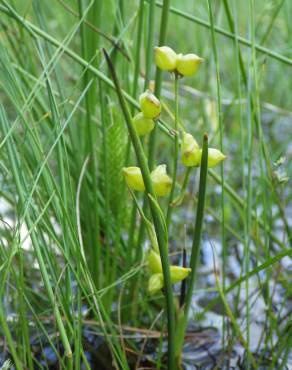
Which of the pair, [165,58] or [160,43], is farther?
[160,43]

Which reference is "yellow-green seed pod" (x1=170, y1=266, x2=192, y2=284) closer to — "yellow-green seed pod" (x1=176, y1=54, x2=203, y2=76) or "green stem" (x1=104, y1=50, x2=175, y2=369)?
"green stem" (x1=104, y1=50, x2=175, y2=369)

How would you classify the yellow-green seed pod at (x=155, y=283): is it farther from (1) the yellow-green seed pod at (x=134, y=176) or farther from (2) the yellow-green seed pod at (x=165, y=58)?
(2) the yellow-green seed pod at (x=165, y=58)

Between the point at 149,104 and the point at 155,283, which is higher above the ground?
the point at 149,104

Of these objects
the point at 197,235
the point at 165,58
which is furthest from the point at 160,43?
the point at 197,235

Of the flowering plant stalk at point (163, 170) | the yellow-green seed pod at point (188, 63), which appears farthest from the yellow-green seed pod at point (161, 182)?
the yellow-green seed pod at point (188, 63)

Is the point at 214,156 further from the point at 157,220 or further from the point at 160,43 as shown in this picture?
the point at 160,43

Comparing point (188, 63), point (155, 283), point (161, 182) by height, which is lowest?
point (155, 283)

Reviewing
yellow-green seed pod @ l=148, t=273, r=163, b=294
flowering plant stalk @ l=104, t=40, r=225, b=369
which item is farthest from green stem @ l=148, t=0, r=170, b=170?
yellow-green seed pod @ l=148, t=273, r=163, b=294
